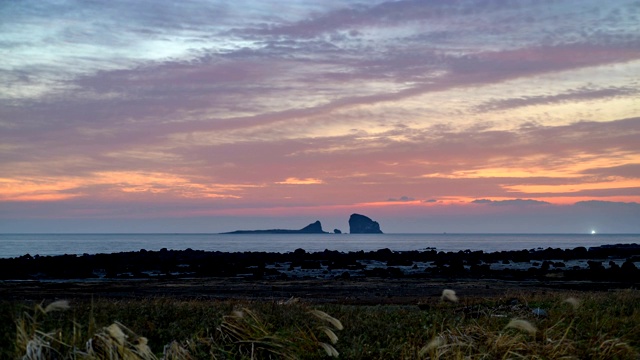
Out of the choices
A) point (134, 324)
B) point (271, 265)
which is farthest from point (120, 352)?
point (271, 265)

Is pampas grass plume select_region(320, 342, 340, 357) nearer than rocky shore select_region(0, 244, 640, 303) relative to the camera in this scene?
Yes

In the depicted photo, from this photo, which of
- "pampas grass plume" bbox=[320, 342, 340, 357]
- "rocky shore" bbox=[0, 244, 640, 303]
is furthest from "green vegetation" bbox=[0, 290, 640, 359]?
"rocky shore" bbox=[0, 244, 640, 303]

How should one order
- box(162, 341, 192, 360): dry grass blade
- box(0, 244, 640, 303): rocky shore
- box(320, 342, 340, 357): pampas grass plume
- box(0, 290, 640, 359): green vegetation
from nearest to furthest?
box(162, 341, 192, 360): dry grass blade, box(0, 290, 640, 359): green vegetation, box(320, 342, 340, 357): pampas grass plume, box(0, 244, 640, 303): rocky shore

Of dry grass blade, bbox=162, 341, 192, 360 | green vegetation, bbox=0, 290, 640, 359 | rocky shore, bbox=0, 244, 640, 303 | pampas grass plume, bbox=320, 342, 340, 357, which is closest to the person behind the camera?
dry grass blade, bbox=162, 341, 192, 360

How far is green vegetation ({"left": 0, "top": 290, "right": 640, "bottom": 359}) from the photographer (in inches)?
380

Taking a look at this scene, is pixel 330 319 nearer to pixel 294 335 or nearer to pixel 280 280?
pixel 294 335

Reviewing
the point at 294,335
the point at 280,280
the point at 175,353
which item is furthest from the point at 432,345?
the point at 280,280

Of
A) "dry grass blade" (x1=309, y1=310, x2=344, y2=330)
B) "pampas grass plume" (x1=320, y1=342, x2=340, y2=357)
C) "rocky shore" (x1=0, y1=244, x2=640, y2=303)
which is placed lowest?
"rocky shore" (x1=0, y1=244, x2=640, y2=303)

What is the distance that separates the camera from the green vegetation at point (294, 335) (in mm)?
9656

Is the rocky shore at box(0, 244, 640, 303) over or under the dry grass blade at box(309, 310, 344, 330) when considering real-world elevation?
under

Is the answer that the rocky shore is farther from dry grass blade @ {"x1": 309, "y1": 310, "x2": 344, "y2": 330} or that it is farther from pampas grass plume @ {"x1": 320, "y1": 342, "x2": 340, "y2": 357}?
pampas grass plume @ {"x1": 320, "y1": 342, "x2": 340, "y2": 357}

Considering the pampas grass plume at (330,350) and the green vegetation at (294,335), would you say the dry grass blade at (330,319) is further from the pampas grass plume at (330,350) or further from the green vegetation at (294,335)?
the pampas grass plume at (330,350)

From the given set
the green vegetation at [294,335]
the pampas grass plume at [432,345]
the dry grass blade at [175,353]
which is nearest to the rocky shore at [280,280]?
the green vegetation at [294,335]

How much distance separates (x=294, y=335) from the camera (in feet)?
35.4
